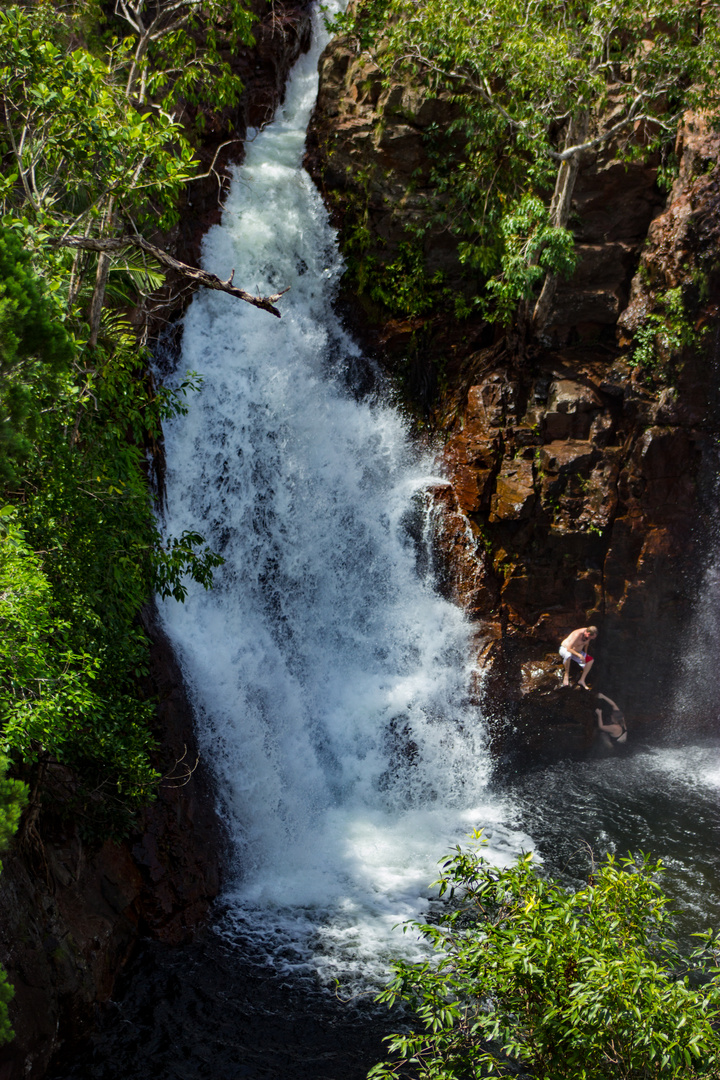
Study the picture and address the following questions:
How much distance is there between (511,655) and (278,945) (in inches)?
279

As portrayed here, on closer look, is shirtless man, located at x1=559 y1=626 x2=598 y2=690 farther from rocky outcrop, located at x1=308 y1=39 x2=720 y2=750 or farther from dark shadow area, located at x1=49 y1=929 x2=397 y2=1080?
dark shadow area, located at x1=49 y1=929 x2=397 y2=1080

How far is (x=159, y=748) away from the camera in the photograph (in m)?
10.3

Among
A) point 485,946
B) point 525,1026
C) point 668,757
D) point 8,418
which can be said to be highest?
point 668,757

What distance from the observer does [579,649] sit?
561 inches

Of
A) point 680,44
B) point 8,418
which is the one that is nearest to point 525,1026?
point 8,418

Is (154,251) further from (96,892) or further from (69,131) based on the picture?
(96,892)

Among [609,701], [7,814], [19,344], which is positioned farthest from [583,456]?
[7,814]

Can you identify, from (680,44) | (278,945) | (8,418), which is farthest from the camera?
(680,44)

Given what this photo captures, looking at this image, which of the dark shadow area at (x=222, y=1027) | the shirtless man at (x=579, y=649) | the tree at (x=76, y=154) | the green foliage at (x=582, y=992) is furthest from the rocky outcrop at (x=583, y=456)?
the green foliage at (x=582, y=992)

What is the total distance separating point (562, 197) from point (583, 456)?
482 cm

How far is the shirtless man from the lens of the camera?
46.5ft

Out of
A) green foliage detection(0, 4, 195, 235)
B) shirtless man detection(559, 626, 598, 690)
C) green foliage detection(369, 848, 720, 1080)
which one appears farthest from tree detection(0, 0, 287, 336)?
shirtless man detection(559, 626, 598, 690)

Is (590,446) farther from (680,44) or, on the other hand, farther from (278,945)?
(278,945)

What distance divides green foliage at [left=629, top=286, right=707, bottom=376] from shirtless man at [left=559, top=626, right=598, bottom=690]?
16.9ft
